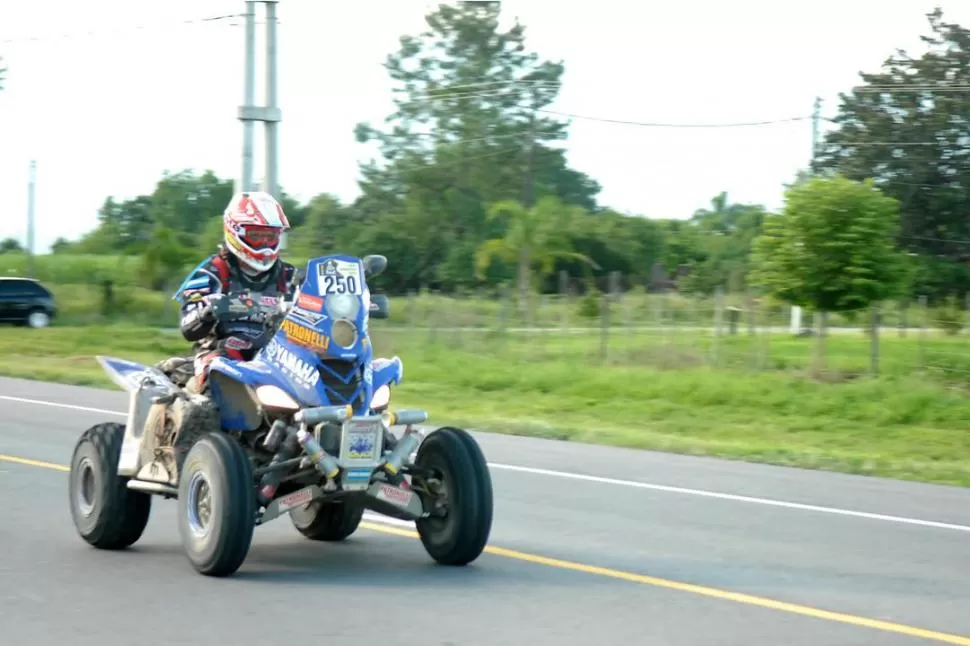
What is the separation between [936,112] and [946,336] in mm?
26812

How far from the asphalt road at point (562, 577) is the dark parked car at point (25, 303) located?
117ft

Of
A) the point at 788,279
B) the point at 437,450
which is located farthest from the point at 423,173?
the point at 437,450

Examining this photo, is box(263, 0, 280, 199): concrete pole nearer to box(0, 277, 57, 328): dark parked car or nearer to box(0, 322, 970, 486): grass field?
box(0, 322, 970, 486): grass field

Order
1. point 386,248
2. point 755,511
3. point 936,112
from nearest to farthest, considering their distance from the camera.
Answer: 1. point 755,511
2. point 936,112
3. point 386,248

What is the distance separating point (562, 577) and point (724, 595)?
96cm

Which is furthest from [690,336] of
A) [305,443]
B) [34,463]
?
[305,443]

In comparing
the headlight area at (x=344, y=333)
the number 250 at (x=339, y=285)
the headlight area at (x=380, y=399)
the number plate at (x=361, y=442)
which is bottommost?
the number plate at (x=361, y=442)

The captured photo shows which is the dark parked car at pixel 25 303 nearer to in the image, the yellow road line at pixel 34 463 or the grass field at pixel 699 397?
the grass field at pixel 699 397

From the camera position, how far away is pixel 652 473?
1354cm

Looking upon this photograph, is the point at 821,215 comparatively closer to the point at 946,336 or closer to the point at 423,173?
the point at 946,336

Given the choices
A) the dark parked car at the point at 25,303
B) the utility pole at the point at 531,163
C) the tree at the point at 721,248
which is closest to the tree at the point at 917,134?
the tree at the point at 721,248

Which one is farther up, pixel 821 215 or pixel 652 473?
pixel 821 215

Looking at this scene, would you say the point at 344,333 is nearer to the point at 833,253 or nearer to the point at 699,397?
the point at 699,397

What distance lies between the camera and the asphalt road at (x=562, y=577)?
6.91 m
